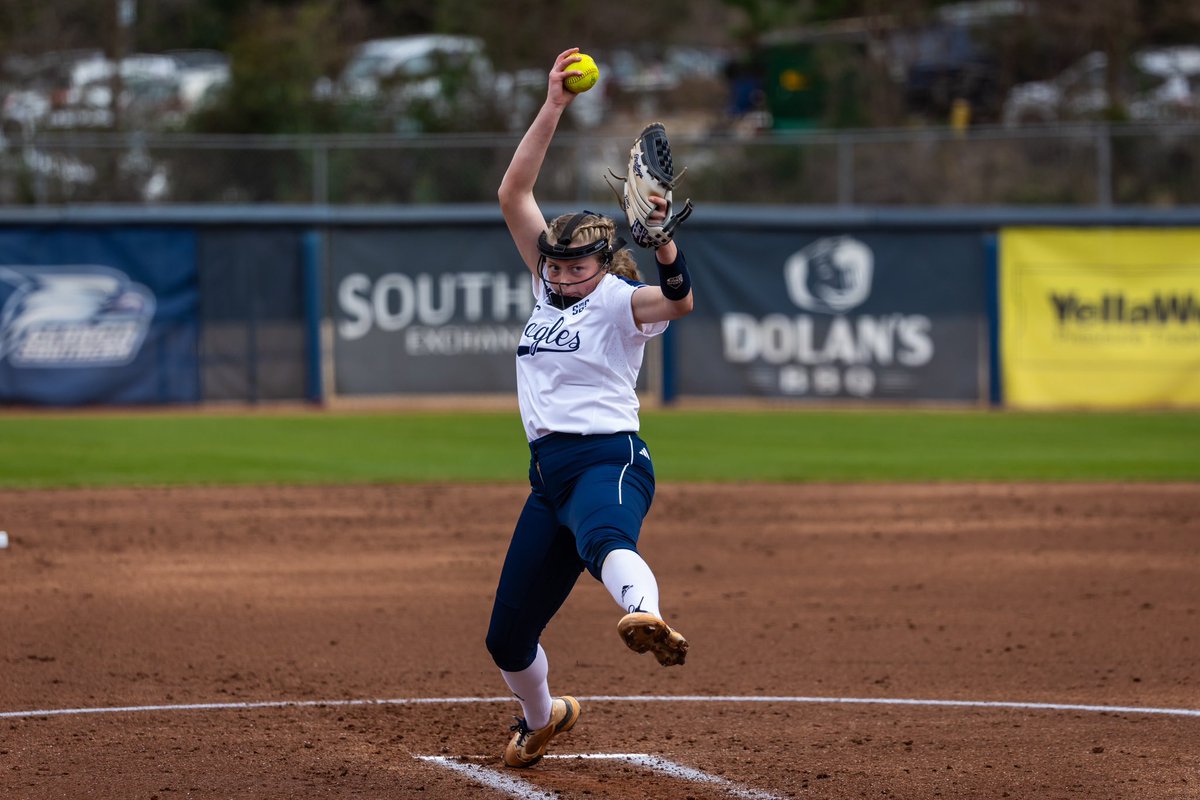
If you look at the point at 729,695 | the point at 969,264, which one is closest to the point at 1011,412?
the point at 969,264

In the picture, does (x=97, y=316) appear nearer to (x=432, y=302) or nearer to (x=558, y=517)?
(x=432, y=302)

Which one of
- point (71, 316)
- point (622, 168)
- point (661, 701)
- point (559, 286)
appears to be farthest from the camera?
point (622, 168)

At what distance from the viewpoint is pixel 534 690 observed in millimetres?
5598

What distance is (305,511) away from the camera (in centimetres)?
1214

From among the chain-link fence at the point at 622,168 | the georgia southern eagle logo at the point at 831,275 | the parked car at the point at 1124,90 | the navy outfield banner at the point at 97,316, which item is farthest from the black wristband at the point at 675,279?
the parked car at the point at 1124,90

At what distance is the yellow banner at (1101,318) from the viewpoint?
60.7 feet

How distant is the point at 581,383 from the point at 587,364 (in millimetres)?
76

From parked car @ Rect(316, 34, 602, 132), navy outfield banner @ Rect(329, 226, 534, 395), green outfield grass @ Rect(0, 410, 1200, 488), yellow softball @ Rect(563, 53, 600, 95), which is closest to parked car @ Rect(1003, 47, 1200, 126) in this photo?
parked car @ Rect(316, 34, 602, 132)

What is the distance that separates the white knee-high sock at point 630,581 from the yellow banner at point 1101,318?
47.8 ft

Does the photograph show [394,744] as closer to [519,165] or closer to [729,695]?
[729,695]

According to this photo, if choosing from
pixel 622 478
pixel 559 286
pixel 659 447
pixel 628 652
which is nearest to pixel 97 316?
pixel 659 447

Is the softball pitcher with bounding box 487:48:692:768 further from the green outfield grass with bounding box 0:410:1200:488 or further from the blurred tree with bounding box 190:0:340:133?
the blurred tree with bounding box 190:0:340:133

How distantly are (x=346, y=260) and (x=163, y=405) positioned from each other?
287cm

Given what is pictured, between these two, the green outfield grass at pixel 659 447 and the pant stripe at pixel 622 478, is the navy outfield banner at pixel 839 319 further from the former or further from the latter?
the pant stripe at pixel 622 478
